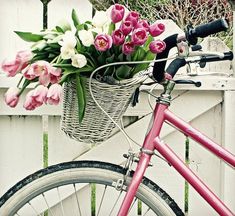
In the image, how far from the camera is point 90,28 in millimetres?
2068

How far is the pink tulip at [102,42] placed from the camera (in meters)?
1.96

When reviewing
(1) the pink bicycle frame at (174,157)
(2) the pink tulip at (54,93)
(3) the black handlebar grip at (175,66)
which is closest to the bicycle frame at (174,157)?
(1) the pink bicycle frame at (174,157)

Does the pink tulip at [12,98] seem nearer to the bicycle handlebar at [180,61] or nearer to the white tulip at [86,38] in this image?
the white tulip at [86,38]

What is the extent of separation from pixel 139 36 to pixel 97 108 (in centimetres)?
29

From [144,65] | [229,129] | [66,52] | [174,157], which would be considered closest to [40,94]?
[66,52]

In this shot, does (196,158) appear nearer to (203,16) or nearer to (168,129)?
(168,129)

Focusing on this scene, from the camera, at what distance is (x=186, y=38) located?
1904mm

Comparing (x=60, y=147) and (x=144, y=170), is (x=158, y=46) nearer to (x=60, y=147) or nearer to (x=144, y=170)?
(x=144, y=170)

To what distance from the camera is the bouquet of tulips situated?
1.97m

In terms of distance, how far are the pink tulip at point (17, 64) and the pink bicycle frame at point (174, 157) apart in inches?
17.2

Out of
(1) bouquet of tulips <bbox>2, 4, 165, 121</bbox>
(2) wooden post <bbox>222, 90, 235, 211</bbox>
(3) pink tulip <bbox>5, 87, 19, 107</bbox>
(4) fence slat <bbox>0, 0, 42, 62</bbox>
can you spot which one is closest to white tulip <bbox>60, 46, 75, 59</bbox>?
(1) bouquet of tulips <bbox>2, 4, 165, 121</bbox>

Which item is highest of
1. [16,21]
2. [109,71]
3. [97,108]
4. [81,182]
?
[16,21]

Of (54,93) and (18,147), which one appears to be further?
(18,147)

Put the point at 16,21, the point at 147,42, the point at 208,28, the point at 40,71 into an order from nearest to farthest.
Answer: the point at 208,28 → the point at 40,71 → the point at 147,42 → the point at 16,21
